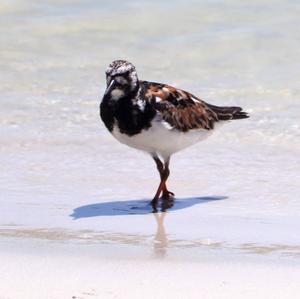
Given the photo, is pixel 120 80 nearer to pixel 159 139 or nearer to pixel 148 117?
pixel 148 117

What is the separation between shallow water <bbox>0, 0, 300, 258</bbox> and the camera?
6539 mm

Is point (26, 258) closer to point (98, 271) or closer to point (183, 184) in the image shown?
point (98, 271)

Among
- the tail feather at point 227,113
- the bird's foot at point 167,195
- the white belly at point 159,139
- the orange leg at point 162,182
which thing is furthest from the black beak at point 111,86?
the tail feather at point 227,113

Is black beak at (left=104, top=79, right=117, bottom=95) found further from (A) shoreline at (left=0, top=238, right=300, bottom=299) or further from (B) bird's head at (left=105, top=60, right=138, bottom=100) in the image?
(A) shoreline at (left=0, top=238, right=300, bottom=299)

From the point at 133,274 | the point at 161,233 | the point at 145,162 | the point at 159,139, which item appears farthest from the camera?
the point at 145,162

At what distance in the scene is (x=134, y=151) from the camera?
8.36 meters

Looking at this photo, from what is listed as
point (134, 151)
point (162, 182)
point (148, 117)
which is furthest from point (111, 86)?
point (134, 151)

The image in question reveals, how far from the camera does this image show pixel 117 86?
7109mm

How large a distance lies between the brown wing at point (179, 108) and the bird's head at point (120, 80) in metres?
0.16

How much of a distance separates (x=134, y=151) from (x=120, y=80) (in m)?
1.35

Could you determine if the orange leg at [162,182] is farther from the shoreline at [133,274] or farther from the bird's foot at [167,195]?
the shoreline at [133,274]

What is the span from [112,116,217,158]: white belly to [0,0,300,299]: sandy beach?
12.7 inches

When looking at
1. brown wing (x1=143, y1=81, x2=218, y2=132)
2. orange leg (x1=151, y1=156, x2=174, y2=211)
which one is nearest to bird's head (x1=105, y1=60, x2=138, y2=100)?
brown wing (x1=143, y1=81, x2=218, y2=132)

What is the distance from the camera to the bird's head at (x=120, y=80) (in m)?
7.06
